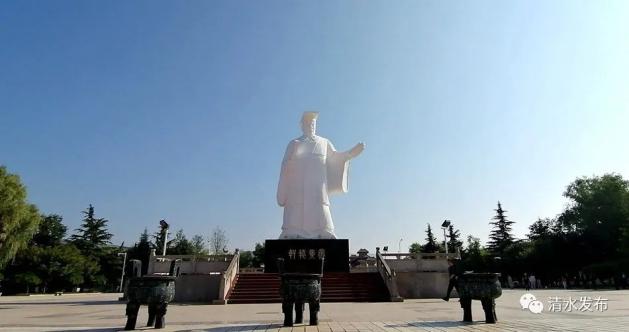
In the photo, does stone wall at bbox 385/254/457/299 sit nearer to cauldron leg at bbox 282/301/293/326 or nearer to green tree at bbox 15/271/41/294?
cauldron leg at bbox 282/301/293/326

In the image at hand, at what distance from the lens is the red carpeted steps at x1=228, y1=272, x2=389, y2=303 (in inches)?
663

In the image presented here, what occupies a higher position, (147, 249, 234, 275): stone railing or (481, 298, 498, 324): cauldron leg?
(147, 249, 234, 275): stone railing

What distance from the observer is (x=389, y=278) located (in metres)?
17.5

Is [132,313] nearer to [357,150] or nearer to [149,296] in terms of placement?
[149,296]

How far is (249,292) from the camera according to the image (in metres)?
17.6

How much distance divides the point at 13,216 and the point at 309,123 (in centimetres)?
1586

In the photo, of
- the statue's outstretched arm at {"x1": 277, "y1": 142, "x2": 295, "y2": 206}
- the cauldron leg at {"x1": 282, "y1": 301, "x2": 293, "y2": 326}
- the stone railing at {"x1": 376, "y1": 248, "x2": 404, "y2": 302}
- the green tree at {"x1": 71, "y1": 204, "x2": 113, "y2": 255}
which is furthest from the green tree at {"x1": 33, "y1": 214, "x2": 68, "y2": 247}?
the cauldron leg at {"x1": 282, "y1": 301, "x2": 293, "y2": 326}

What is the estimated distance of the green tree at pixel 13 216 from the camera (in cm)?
2109

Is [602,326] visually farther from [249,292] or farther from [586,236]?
[586,236]

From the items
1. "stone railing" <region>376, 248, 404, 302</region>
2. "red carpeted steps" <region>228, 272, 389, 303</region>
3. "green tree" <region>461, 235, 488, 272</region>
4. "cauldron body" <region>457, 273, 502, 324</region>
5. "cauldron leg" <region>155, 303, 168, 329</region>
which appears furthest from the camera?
"green tree" <region>461, 235, 488, 272</region>

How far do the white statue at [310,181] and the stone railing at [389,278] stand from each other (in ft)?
13.0

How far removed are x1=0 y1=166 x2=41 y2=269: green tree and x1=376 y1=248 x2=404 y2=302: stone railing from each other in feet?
58.4

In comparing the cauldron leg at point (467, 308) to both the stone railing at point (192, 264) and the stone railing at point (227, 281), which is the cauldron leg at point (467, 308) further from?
the stone railing at point (192, 264)

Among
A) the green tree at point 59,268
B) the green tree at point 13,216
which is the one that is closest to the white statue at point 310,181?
the green tree at point 13,216
